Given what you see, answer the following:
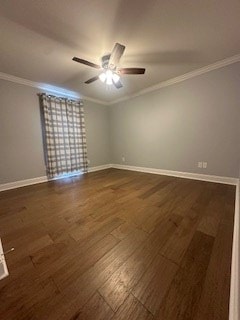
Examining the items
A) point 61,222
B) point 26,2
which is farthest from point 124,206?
point 26,2

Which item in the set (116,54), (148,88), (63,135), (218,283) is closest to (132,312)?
(218,283)

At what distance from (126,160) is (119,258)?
3582mm

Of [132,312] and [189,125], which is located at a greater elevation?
[189,125]

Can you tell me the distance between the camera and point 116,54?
190 cm

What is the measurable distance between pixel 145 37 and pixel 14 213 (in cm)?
300

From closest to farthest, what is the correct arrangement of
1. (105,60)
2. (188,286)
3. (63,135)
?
(188,286) < (105,60) < (63,135)

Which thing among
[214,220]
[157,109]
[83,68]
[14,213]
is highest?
A: [83,68]

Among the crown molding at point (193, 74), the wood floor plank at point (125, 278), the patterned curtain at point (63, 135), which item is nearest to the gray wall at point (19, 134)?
the patterned curtain at point (63, 135)

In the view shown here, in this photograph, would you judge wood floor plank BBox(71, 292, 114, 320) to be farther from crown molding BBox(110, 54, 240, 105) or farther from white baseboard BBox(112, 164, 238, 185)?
crown molding BBox(110, 54, 240, 105)

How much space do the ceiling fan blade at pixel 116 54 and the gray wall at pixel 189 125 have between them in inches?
72.6

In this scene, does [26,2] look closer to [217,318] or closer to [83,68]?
[83,68]

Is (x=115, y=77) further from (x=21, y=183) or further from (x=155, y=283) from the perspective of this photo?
(x=21, y=183)

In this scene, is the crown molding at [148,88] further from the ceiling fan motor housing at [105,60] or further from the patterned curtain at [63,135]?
the ceiling fan motor housing at [105,60]

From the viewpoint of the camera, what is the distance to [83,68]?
2.69 meters
